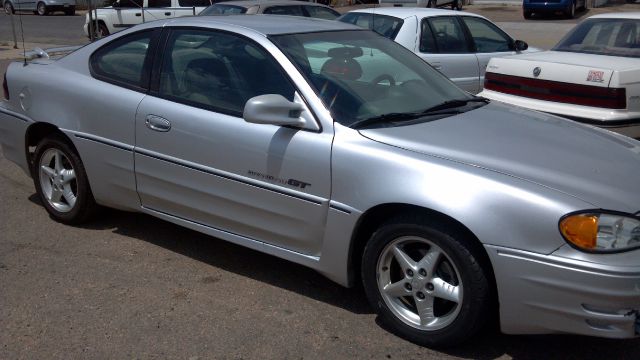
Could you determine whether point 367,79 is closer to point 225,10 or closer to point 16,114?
point 16,114

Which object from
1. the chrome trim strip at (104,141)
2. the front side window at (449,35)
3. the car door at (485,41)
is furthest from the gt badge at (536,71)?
the chrome trim strip at (104,141)

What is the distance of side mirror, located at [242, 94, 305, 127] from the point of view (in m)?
3.85

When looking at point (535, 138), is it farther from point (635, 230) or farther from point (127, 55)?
→ point (127, 55)

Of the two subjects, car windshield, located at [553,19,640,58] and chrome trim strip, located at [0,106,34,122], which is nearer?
chrome trim strip, located at [0,106,34,122]

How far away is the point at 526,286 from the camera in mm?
3230

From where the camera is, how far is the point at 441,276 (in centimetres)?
358

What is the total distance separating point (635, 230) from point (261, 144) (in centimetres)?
193

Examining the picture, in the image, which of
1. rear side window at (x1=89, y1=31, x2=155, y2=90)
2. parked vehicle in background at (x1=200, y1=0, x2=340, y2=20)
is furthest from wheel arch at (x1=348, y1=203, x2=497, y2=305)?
parked vehicle in background at (x1=200, y1=0, x2=340, y2=20)

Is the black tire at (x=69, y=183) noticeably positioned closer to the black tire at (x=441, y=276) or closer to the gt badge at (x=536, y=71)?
the black tire at (x=441, y=276)

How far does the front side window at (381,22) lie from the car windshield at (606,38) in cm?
192

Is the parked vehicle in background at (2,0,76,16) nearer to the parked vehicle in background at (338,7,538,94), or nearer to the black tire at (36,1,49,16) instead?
the black tire at (36,1,49,16)

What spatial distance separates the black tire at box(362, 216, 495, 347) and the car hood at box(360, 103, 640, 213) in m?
0.38

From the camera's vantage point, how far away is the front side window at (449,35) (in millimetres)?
8875

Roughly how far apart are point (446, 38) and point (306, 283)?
17.6ft
